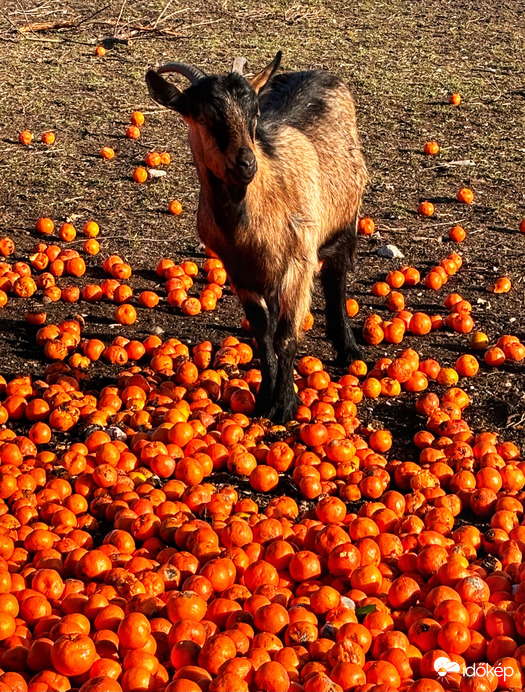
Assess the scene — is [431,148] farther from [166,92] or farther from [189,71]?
[166,92]

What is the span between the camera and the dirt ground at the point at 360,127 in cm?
785

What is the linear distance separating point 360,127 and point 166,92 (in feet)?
19.4

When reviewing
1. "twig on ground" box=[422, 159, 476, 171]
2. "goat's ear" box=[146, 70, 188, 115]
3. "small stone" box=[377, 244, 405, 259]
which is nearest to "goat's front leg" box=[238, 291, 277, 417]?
"goat's ear" box=[146, 70, 188, 115]

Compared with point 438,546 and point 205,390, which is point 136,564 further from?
point 205,390

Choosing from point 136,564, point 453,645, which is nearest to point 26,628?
point 136,564

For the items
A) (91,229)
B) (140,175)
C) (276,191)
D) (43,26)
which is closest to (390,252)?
(276,191)

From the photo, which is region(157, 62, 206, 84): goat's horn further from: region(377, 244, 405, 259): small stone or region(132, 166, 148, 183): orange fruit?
region(132, 166, 148, 183): orange fruit

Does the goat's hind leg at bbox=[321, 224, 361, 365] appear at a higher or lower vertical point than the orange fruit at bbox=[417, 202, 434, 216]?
higher

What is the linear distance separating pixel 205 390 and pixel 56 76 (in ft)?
24.9

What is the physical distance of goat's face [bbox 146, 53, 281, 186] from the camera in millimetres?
5699

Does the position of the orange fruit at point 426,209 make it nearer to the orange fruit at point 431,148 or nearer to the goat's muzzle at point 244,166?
the orange fruit at point 431,148

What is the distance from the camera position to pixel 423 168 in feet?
34.6

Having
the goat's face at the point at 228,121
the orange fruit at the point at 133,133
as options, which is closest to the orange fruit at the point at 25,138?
the orange fruit at the point at 133,133

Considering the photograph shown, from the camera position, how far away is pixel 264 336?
21.8 ft
